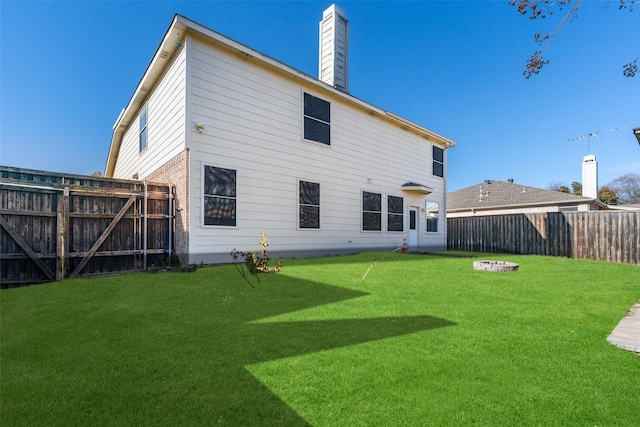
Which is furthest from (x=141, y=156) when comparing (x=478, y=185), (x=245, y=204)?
(x=478, y=185)

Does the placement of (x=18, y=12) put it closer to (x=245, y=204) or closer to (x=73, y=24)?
(x=73, y=24)

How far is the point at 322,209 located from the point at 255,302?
6260mm

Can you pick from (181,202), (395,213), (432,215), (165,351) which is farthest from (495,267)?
(432,215)

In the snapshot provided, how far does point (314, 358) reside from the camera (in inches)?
101

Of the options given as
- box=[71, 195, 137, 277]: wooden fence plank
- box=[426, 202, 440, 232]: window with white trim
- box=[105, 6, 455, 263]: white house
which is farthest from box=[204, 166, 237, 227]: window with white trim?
box=[426, 202, 440, 232]: window with white trim

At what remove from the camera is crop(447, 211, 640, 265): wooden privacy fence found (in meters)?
10.6

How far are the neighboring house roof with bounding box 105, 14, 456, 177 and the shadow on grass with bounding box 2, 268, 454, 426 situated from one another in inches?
249

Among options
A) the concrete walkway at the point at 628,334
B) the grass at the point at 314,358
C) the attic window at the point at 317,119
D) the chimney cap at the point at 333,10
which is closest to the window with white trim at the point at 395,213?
the attic window at the point at 317,119

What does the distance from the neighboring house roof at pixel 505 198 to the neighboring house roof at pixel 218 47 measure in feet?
38.7

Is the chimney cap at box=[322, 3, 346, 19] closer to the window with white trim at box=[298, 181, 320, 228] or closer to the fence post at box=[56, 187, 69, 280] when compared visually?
the window with white trim at box=[298, 181, 320, 228]

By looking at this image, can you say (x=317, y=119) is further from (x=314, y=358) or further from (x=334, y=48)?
(x=314, y=358)

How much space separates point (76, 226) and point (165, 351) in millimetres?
5445

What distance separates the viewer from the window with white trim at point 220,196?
777 centimetres

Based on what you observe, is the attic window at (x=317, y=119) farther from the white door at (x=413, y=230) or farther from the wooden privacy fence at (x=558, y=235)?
the wooden privacy fence at (x=558, y=235)
